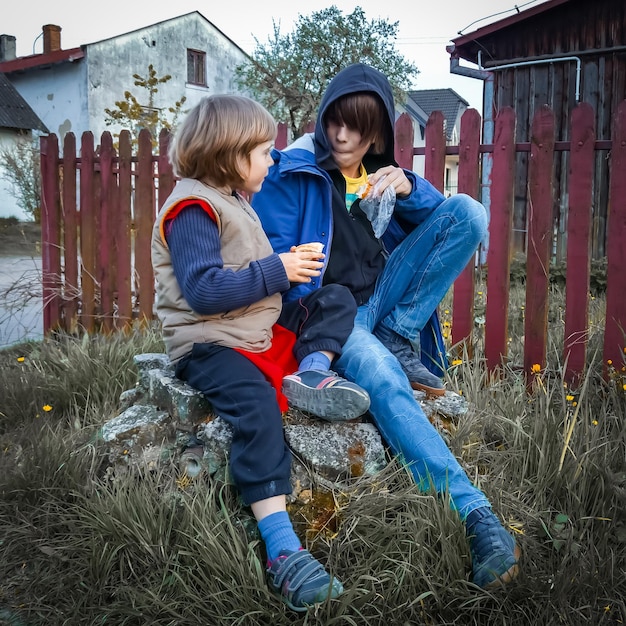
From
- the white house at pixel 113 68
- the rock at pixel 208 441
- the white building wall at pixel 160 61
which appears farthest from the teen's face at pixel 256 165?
the white building wall at pixel 160 61

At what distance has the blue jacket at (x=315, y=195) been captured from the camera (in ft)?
9.29

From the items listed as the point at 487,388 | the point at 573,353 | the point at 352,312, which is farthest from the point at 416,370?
the point at 573,353

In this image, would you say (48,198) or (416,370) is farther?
(48,198)

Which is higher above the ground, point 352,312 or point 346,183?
point 346,183

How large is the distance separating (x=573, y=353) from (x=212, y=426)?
244 centimetres

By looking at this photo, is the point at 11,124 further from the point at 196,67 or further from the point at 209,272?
the point at 209,272

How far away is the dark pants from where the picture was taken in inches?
81.0

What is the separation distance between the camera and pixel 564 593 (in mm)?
1936

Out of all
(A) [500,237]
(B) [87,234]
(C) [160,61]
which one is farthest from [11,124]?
(A) [500,237]

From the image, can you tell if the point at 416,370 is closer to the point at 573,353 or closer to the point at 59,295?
the point at 573,353

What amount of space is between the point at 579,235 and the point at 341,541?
2.48m

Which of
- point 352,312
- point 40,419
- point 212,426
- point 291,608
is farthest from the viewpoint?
point 40,419

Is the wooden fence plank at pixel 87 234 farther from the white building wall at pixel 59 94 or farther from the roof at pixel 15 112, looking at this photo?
the roof at pixel 15 112

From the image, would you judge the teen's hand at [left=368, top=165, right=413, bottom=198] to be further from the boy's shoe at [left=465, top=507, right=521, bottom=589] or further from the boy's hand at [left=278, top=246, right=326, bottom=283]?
the boy's shoe at [left=465, top=507, right=521, bottom=589]
